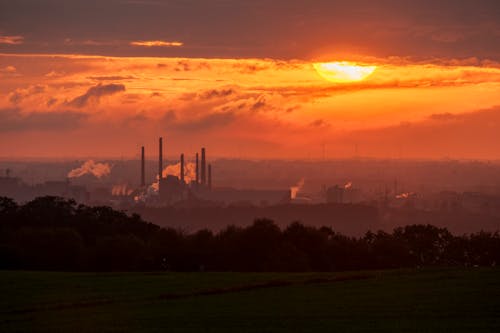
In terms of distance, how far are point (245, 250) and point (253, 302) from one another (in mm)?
36814

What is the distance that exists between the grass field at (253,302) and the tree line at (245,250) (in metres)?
21.3

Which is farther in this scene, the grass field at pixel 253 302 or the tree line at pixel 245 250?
the tree line at pixel 245 250

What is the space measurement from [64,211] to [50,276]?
52.7 m

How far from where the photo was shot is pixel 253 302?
35.2 meters

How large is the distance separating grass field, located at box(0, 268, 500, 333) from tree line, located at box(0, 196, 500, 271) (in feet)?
69.8

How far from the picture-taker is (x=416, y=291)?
123 ft

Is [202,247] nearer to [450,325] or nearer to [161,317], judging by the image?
[161,317]

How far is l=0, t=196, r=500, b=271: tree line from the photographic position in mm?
68875

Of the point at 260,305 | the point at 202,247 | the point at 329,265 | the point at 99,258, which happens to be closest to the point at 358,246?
the point at 329,265

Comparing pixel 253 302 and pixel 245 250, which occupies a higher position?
pixel 245 250

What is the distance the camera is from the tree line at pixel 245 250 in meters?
68.9

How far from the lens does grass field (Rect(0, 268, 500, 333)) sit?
2861 centimetres

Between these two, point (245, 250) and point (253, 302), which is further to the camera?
point (245, 250)

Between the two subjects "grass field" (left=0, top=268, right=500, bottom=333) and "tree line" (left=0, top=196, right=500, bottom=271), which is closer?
"grass field" (left=0, top=268, right=500, bottom=333)
